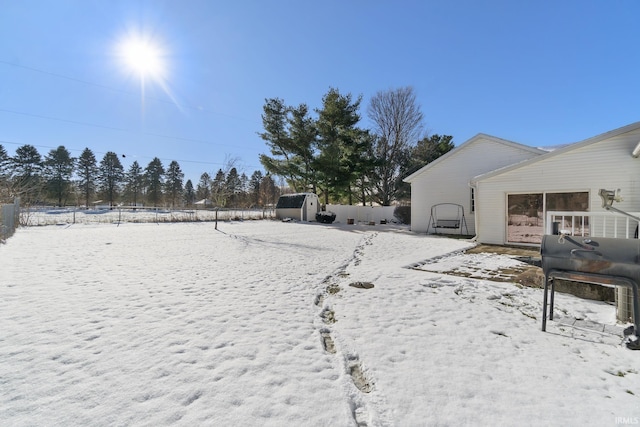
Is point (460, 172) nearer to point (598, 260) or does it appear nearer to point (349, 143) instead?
point (349, 143)

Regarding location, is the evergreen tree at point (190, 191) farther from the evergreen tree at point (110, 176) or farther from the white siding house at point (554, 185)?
the white siding house at point (554, 185)

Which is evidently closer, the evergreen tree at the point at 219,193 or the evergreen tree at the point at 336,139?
the evergreen tree at the point at 219,193

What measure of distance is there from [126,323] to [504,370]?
3.90 m

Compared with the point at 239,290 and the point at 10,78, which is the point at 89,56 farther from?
the point at 239,290

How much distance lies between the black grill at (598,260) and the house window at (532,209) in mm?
7227

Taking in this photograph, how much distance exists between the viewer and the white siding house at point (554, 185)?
695 centimetres

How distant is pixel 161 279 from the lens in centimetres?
492

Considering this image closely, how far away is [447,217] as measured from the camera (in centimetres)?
1373

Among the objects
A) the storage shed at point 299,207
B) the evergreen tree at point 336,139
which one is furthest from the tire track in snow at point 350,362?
the evergreen tree at point 336,139

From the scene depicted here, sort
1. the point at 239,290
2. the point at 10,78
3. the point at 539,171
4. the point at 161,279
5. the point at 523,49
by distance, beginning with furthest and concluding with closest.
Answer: the point at 10,78 → the point at 523,49 → the point at 539,171 → the point at 161,279 → the point at 239,290

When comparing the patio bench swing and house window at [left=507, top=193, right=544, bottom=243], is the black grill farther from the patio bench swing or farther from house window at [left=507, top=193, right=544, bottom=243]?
the patio bench swing

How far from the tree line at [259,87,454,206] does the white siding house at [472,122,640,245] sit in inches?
511

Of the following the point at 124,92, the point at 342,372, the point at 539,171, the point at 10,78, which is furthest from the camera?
the point at 124,92

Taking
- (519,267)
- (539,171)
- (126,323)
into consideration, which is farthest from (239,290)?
(539,171)
